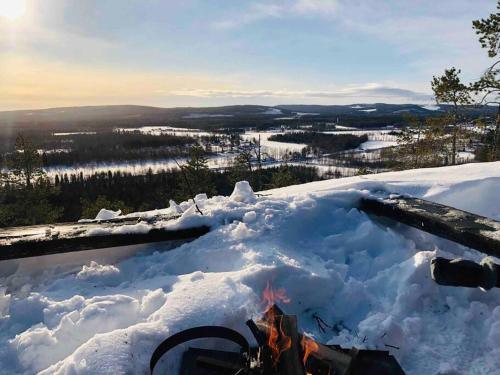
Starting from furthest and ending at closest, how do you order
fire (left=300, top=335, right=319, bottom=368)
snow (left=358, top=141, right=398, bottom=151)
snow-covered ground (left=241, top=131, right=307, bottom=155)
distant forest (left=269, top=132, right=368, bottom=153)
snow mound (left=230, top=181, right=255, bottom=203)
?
distant forest (left=269, top=132, right=368, bottom=153), snow (left=358, top=141, right=398, bottom=151), snow-covered ground (left=241, top=131, right=307, bottom=155), snow mound (left=230, top=181, right=255, bottom=203), fire (left=300, top=335, right=319, bottom=368)

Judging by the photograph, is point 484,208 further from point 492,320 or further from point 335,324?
point 335,324

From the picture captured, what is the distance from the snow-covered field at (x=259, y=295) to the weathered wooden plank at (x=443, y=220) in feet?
0.68

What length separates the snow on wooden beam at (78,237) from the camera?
4.04m

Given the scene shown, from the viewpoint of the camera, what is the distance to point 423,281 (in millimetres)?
3646

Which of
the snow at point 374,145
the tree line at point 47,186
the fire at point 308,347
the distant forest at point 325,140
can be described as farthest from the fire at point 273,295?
the snow at point 374,145

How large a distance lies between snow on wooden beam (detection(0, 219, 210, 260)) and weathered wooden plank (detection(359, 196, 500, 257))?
2211 mm

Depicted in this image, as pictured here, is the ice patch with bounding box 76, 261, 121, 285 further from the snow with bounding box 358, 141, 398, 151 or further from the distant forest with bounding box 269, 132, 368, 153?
the snow with bounding box 358, 141, 398, 151

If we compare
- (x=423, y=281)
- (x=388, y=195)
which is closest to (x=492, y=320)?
(x=423, y=281)

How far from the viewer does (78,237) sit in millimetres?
4234

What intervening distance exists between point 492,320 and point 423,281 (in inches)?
23.7

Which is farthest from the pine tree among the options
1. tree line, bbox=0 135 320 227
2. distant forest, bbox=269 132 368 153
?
distant forest, bbox=269 132 368 153

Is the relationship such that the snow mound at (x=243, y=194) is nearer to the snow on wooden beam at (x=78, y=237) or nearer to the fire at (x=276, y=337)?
the snow on wooden beam at (x=78, y=237)

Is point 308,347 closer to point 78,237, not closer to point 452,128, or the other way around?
point 78,237

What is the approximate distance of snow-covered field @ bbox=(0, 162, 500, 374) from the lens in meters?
2.79
